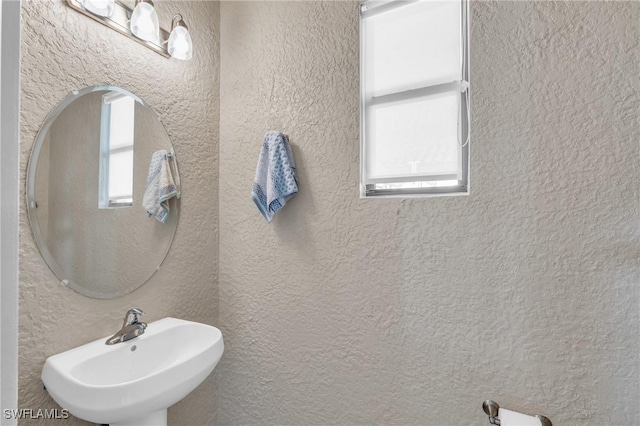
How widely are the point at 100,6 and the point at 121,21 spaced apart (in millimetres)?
133

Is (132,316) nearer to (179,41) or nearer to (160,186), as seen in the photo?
(160,186)

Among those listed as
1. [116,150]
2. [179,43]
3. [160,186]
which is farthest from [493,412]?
[179,43]

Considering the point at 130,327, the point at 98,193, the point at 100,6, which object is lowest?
the point at 130,327

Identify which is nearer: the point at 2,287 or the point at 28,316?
the point at 2,287

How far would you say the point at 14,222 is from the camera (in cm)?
41

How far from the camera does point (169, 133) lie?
4.63 ft

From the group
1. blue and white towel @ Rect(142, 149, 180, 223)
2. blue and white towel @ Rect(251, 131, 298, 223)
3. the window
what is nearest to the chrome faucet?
blue and white towel @ Rect(142, 149, 180, 223)

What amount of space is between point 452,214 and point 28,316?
4.75 ft

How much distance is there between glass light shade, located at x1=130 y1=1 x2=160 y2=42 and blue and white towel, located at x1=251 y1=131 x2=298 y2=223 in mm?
596

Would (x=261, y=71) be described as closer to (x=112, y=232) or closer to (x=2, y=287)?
(x=112, y=232)

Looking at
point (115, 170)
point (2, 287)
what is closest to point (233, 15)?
point (115, 170)

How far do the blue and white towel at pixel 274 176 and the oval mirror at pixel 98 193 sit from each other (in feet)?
1.32

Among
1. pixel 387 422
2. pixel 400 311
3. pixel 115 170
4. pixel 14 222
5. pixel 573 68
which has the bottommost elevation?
pixel 387 422

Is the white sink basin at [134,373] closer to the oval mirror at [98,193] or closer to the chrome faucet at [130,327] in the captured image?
the chrome faucet at [130,327]
